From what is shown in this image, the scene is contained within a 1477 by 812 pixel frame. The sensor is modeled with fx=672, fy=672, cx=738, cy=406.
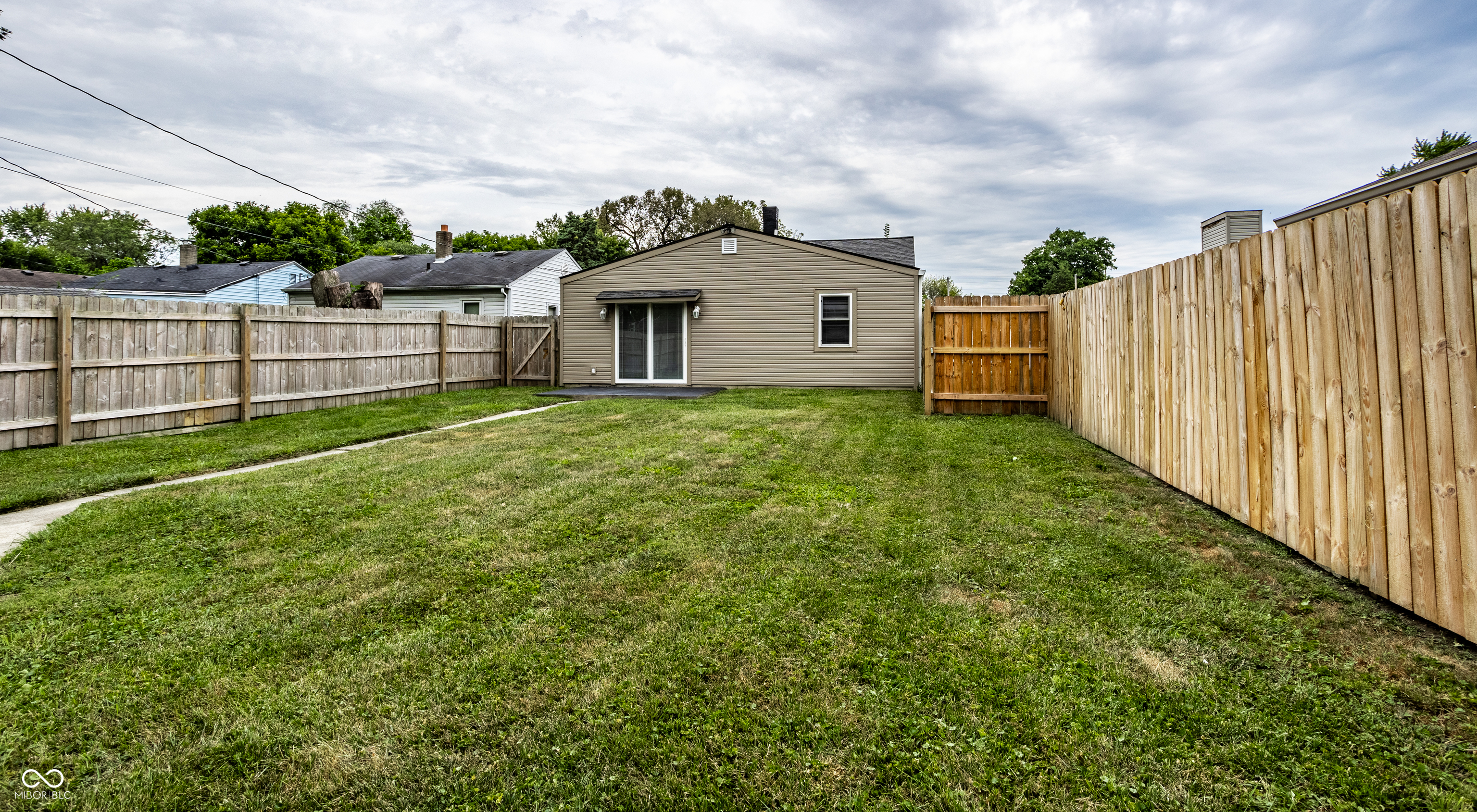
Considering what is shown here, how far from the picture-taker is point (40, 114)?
742 inches

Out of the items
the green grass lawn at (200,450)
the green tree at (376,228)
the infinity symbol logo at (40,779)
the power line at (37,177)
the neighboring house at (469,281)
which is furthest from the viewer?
the green tree at (376,228)

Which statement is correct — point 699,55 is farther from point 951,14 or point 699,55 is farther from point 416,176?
point 416,176

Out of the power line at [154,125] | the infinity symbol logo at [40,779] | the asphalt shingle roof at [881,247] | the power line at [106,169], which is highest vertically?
the power line at [106,169]

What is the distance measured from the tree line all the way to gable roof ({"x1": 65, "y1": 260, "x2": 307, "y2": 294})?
906cm

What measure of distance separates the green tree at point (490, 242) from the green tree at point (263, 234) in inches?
306

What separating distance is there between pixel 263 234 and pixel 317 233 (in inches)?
115

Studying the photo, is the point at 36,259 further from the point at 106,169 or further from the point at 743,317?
the point at 743,317

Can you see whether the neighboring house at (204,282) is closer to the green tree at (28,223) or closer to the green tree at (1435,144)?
the green tree at (28,223)

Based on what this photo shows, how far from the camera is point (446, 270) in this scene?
24.6 metres

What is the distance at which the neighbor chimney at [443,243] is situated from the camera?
26.0 m

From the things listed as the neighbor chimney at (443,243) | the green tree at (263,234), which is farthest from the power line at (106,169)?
the green tree at (263,234)

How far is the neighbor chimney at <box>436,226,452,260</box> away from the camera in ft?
85.4

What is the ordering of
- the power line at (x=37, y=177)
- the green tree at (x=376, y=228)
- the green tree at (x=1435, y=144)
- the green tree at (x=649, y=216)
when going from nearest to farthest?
the power line at (x=37, y=177)
the green tree at (x=1435, y=144)
the green tree at (x=649, y=216)
the green tree at (x=376, y=228)

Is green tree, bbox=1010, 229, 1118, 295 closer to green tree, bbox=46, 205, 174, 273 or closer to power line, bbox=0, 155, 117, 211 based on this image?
power line, bbox=0, 155, 117, 211
